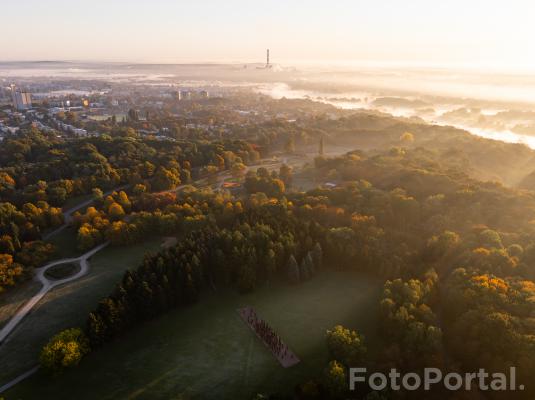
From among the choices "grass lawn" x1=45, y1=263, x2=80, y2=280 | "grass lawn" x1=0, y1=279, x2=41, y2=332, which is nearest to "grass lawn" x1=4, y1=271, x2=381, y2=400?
"grass lawn" x1=0, y1=279, x2=41, y2=332

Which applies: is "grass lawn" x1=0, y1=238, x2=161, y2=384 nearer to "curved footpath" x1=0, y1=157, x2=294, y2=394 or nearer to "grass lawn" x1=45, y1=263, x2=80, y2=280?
"curved footpath" x1=0, y1=157, x2=294, y2=394

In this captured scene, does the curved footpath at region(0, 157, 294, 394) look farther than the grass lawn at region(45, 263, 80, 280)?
No

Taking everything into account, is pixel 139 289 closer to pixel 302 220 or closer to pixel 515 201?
pixel 302 220

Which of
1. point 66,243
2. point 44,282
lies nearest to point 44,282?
point 44,282

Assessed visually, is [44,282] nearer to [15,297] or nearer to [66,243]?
[15,297]

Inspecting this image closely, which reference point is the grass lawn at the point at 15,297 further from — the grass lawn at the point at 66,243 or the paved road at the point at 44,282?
the grass lawn at the point at 66,243
